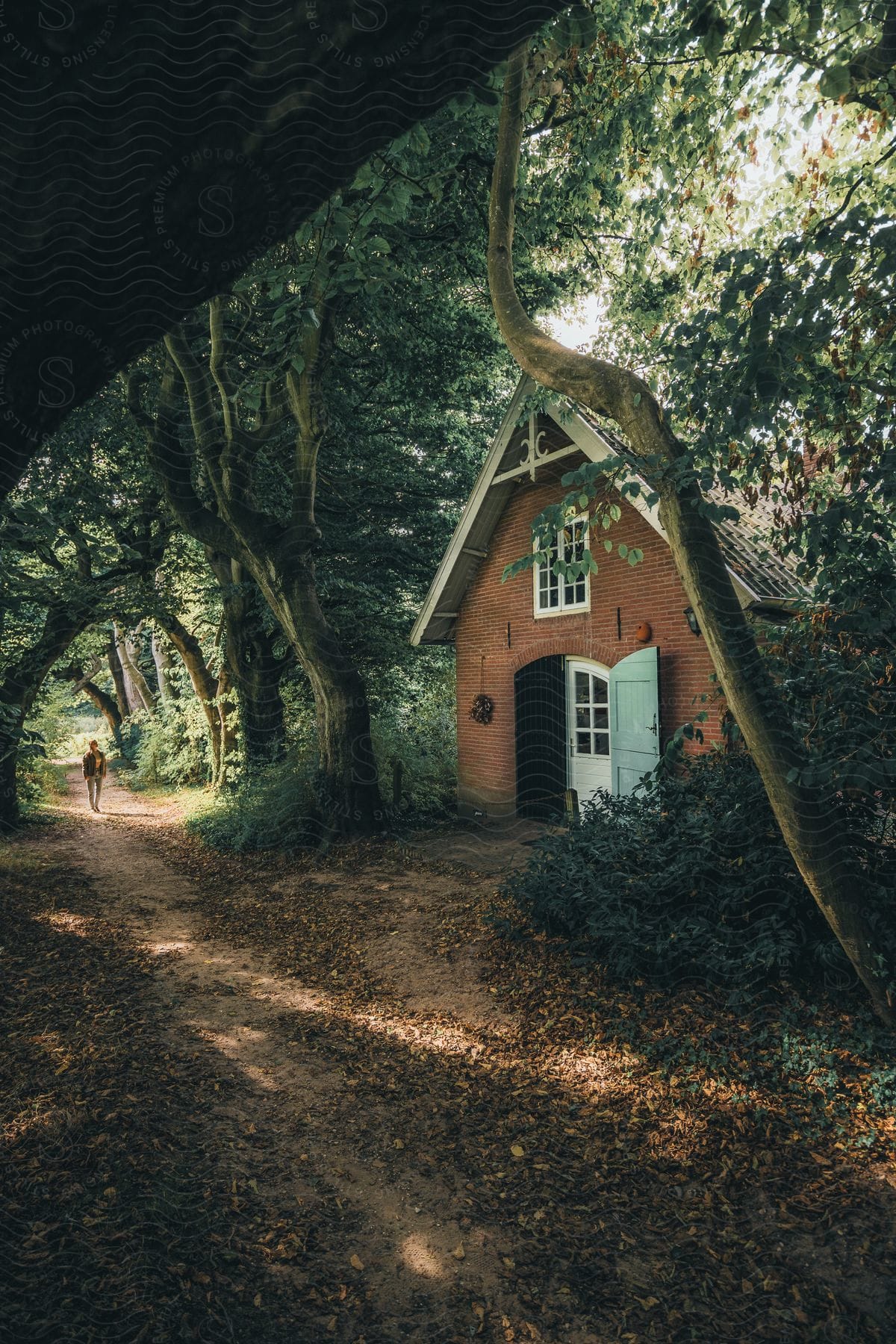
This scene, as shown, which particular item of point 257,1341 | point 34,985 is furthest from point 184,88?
point 34,985

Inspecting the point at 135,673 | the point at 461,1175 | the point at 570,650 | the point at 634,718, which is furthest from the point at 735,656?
the point at 135,673

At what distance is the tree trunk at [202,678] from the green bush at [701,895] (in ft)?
38.6

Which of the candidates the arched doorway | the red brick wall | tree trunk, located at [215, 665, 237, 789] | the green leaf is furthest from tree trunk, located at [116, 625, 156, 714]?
the green leaf

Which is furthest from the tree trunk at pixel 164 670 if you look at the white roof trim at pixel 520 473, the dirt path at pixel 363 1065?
the dirt path at pixel 363 1065

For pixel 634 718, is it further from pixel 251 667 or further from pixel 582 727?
pixel 251 667

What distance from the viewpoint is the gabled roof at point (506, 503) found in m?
8.02

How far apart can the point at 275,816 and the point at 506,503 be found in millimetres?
6110

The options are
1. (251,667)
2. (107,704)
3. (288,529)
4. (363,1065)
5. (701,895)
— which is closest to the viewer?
(363,1065)

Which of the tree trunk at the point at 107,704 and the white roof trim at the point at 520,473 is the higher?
the white roof trim at the point at 520,473

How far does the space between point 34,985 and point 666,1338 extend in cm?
508

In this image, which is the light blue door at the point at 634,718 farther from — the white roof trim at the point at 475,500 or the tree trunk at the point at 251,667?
the tree trunk at the point at 251,667

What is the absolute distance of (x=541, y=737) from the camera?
11.9 metres

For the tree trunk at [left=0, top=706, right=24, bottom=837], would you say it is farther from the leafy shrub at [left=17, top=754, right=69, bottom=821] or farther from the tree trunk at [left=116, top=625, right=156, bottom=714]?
the tree trunk at [left=116, top=625, right=156, bottom=714]

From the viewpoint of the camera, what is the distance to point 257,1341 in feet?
8.07
